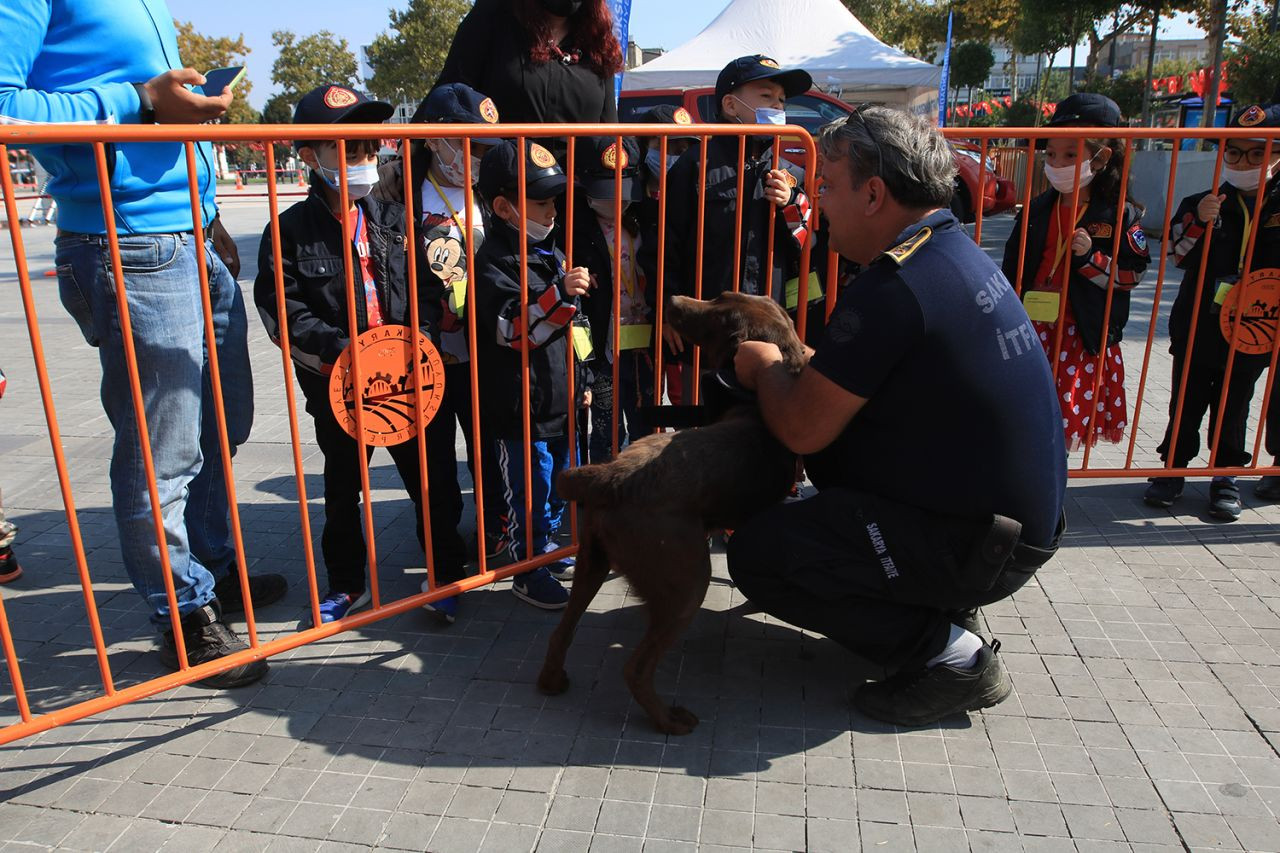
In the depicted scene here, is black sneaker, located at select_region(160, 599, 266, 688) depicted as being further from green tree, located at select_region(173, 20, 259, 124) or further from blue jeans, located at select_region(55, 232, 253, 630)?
green tree, located at select_region(173, 20, 259, 124)

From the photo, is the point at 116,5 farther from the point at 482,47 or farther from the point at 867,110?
the point at 867,110

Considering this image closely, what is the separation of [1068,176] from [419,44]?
43.6 m

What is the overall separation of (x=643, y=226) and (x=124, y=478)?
7.26 ft

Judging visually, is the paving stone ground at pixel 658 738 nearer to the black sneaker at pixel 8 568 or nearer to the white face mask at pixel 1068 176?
the black sneaker at pixel 8 568

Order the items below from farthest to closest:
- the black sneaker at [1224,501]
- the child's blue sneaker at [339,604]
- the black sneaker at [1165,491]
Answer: the black sneaker at [1165,491]
the black sneaker at [1224,501]
the child's blue sneaker at [339,604]

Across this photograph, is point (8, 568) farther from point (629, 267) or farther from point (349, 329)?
point (629, 267)

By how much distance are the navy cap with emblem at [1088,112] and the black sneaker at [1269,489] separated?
79.0 inches

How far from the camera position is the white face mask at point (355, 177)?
10.2 ft

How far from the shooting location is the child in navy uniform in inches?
125

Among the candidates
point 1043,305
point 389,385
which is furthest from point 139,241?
point 1043,305

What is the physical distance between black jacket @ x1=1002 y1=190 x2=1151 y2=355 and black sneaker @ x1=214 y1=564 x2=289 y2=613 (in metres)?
3.66

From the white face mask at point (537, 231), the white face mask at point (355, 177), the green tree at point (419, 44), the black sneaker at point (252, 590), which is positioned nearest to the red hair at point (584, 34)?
the white face mask at point (537, 231)

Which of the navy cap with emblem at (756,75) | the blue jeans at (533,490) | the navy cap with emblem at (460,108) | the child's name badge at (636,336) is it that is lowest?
the blue jeans at (533,490)

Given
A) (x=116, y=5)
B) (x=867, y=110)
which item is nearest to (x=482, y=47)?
(x=116, y=5)
